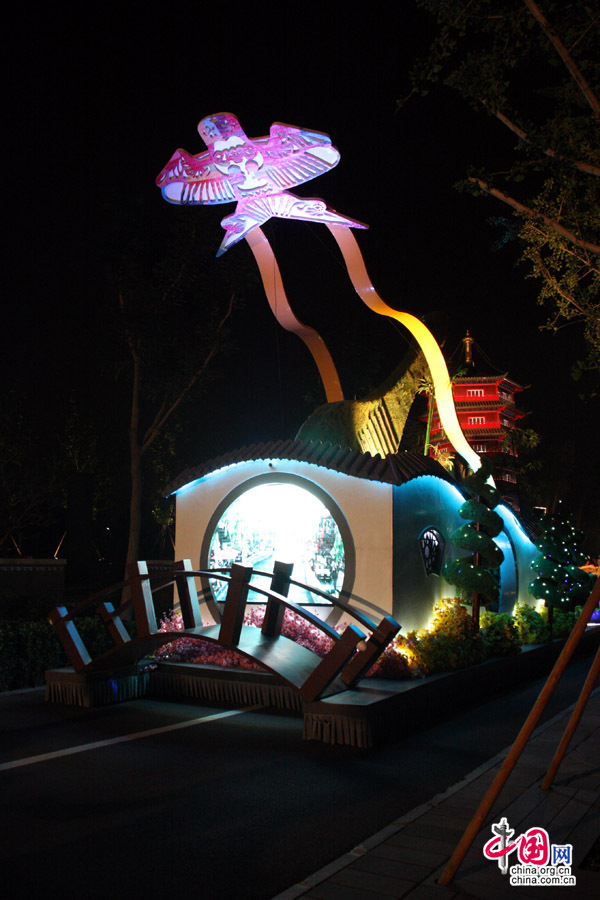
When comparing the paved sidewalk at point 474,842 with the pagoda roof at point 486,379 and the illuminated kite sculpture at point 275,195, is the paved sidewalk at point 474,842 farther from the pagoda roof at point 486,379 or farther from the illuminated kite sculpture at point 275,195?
the pagoda roof at point 486,379

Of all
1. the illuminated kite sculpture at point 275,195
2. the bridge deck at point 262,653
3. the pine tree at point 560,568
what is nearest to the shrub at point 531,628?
the pine tree at point 560,568

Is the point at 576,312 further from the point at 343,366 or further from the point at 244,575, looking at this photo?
the point at 343,366

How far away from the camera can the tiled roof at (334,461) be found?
1138 cm

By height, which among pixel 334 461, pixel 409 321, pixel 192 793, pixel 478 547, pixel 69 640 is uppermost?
pixel 409 321

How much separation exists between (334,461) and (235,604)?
414 centimetres

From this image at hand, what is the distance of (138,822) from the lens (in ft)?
17.2

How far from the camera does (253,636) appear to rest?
890 centimetres

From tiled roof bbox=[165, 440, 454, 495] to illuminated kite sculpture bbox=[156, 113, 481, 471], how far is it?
10.3 ft

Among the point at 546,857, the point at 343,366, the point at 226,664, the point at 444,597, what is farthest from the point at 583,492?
the point at 546,857

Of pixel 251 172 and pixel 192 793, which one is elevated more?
pixel 251 172

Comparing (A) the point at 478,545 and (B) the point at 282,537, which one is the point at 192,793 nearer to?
(B) the point at 282,537

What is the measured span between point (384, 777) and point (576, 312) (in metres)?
8.39

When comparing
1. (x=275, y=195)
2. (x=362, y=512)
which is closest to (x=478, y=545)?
(x=362, y=512)

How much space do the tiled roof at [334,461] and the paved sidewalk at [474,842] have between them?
5.29 metres
